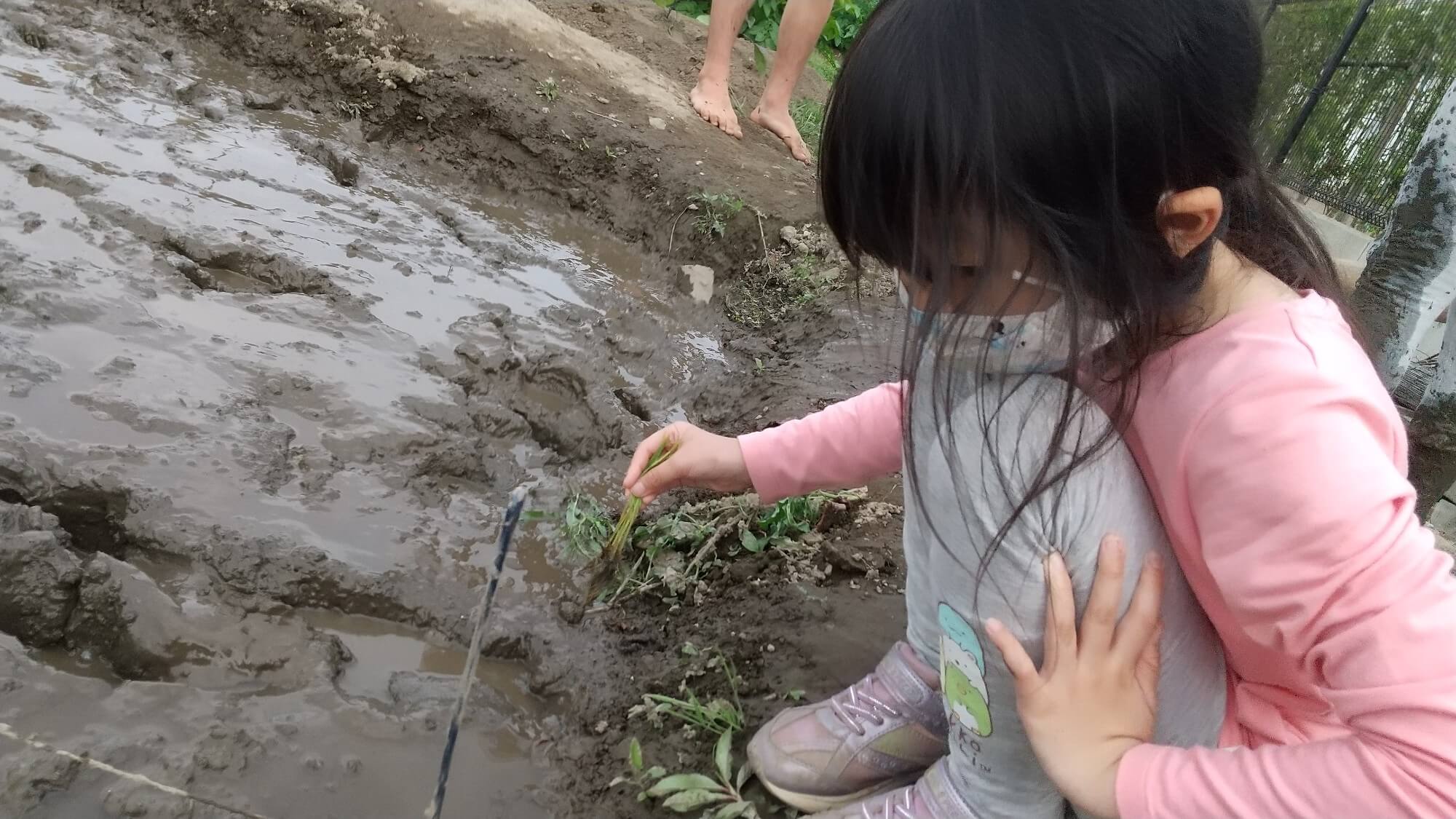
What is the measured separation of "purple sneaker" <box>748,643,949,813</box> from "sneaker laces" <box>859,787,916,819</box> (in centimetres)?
11

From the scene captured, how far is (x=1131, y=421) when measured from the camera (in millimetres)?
1190

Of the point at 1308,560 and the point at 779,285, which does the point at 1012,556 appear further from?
the point at 779,285

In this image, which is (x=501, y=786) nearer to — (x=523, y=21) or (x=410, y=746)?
(x=410, y=746)

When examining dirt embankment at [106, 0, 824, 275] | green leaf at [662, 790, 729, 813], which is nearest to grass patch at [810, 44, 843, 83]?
dirt embankment at [106, 0, 824, 275]

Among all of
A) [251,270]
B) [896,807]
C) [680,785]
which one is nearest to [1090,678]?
[896,807]

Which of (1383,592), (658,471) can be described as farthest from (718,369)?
(1383,592)

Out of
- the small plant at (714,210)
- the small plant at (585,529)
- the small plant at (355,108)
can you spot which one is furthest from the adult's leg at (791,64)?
the small plant at (585,529)

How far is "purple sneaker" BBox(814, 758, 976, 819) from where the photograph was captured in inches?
52.1

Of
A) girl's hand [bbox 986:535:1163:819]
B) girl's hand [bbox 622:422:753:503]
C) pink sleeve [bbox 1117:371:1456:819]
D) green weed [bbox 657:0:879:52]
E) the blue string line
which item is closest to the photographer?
pink sleeve [bbox 1117:371:1456:819]

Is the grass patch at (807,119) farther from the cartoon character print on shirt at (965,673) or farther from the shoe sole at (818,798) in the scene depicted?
the cartoon character print on shirt at (965,673)

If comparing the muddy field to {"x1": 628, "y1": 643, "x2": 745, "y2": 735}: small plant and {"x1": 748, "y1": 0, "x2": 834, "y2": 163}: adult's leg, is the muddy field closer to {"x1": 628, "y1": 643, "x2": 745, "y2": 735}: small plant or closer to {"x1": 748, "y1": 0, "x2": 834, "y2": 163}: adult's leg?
{"x1": 628, "y1": 643, "x2": 745, "y2": 735}: small plant

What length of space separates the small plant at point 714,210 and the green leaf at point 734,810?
252 centimetres

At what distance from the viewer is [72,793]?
4.43 feet

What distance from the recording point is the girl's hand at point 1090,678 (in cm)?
113
